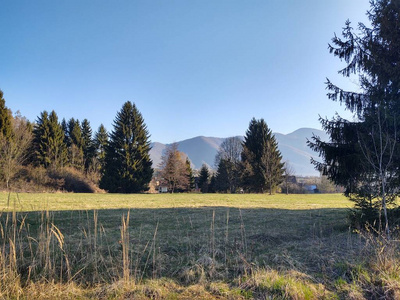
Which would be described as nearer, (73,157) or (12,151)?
(12,151)

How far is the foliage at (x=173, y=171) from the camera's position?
3674cm

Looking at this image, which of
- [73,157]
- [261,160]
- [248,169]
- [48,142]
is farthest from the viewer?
[73,157]

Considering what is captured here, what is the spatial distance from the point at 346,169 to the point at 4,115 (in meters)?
33.2

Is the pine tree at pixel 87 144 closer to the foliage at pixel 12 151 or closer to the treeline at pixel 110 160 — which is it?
the treeline at pixel 110 160

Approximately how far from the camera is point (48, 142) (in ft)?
108

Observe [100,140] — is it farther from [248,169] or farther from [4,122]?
[248,169]

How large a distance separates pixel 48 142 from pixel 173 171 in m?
18.0

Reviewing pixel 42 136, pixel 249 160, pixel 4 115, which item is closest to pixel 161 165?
pixel 249 160

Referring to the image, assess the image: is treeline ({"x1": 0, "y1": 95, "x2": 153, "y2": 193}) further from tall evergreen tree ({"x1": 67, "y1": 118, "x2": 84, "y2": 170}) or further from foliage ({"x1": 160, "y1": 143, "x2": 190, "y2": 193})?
foliage ({"x1": 160, "y1": 143, "x2": 190, "y2": 193})

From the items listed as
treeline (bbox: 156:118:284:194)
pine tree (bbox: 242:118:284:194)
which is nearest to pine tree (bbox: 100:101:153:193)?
treeline (bbox: 156:118:284:194)

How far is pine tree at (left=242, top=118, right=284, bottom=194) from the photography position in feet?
110

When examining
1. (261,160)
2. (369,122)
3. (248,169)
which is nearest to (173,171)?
(248,169)

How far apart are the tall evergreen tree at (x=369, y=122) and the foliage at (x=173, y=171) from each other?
1219 inches

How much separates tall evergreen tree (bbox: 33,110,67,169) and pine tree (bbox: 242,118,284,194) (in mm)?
26902
